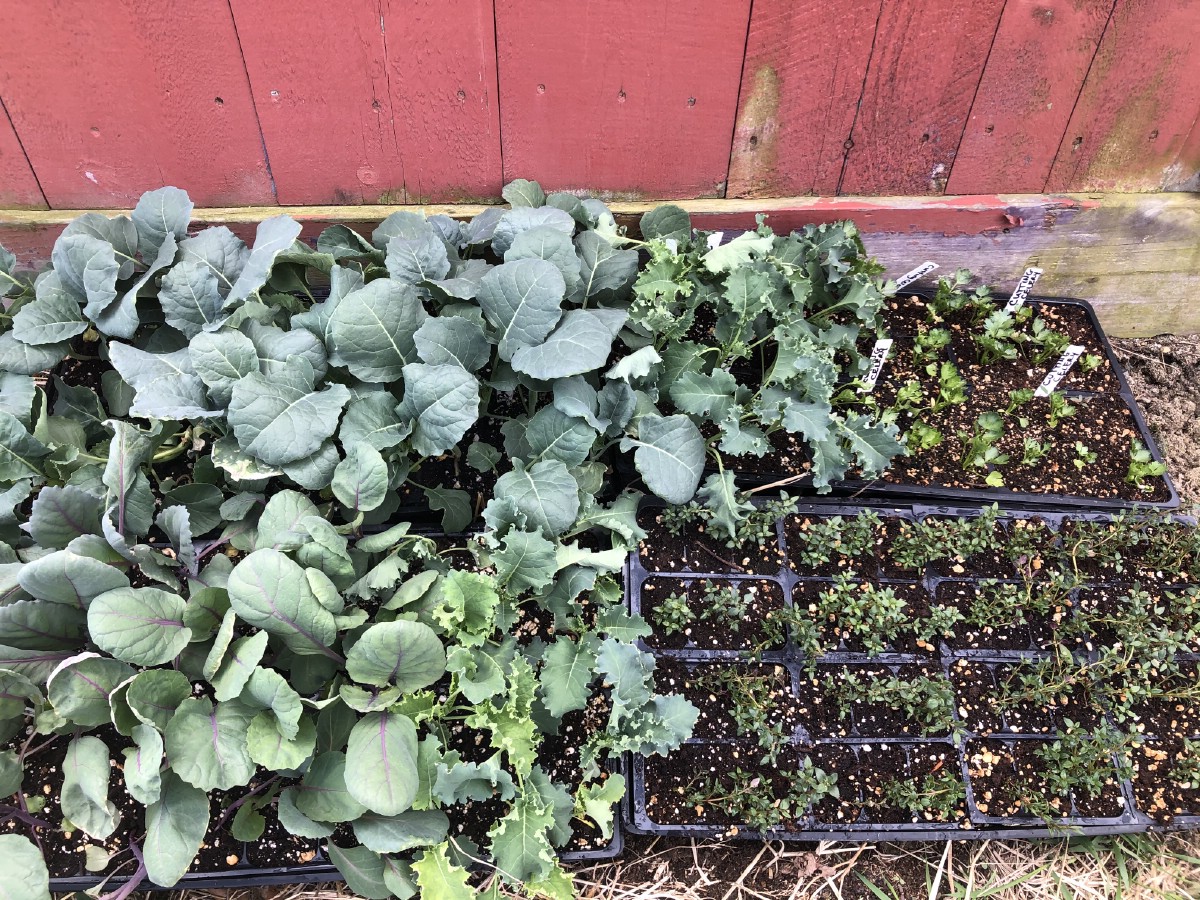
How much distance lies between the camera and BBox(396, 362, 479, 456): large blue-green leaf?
1638 millimetres

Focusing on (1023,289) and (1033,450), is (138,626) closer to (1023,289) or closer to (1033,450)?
(1033,450)

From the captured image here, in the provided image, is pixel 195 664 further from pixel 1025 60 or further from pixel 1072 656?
pixel 1025 60

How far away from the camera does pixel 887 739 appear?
5.61 feet

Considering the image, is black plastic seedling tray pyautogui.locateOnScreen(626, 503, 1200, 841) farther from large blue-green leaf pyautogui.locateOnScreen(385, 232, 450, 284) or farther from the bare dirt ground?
large blue-green leaf pyautogui.locateOnScreen(385, 232, 450, 284)

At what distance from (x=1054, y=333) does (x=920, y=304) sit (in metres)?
0.35

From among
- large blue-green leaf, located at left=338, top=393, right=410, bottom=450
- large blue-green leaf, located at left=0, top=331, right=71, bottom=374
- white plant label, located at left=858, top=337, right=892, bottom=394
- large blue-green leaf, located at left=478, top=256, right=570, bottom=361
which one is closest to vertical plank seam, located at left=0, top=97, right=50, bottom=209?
large blue-green leaf, located at left=0, top=331, right=71, bottom=374

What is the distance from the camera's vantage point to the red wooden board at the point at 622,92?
6.35 ft

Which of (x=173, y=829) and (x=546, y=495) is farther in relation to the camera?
(x=546, y=495)

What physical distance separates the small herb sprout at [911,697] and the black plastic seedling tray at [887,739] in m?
0.03

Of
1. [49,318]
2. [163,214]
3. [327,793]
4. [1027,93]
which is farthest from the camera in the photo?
[1027,93]

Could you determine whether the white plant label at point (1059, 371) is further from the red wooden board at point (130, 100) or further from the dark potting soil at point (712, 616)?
the red wooden board at point (130, 100)

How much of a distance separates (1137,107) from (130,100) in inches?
97.5

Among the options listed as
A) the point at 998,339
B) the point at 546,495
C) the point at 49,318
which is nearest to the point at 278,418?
the point at 546,495

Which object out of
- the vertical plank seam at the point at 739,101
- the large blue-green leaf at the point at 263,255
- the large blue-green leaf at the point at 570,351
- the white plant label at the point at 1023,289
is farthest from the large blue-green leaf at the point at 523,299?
the white plant label at the point at 1023,289
